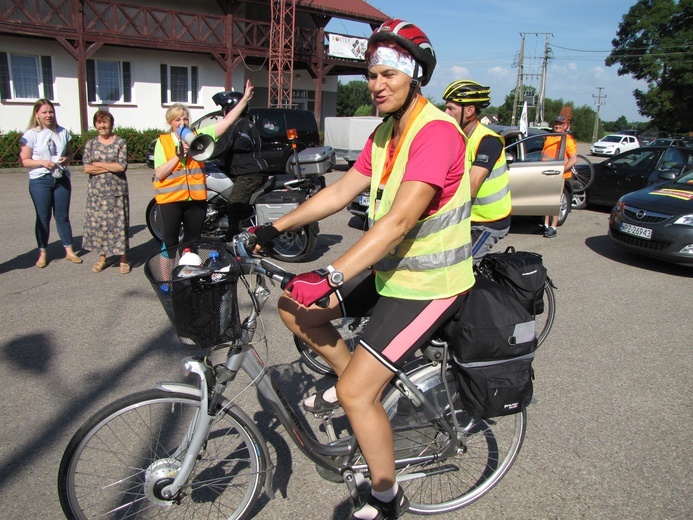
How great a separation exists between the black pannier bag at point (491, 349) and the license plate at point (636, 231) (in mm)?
6262

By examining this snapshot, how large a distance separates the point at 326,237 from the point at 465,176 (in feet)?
22.0

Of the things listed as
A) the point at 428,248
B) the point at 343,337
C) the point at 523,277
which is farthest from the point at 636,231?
the point at 428,248

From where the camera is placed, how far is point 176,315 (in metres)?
2.23

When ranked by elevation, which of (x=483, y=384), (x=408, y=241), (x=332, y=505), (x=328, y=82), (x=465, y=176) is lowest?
(x=332, y=505)

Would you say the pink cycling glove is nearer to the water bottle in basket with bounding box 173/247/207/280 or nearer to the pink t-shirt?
the water bottle in basket with bounding box 173/247/207/280

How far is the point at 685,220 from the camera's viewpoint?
775 centimetres

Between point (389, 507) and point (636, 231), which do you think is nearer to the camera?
point (389, 507)

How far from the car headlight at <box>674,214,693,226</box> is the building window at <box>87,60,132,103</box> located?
63.7ft

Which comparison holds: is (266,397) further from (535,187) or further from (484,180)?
(535,187)

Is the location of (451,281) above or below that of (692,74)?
below

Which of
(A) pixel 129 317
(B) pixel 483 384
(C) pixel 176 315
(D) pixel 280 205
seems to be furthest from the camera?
(D) pixel 280 205

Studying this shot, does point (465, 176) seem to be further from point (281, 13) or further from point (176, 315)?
point (281, 13)

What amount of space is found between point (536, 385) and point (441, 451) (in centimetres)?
169

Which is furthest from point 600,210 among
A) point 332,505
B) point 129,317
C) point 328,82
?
point 328,82
